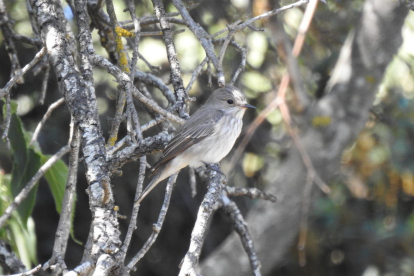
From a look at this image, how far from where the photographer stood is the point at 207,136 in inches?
155

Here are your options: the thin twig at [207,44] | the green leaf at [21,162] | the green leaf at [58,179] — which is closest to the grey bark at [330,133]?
the green leaf at [58,179]

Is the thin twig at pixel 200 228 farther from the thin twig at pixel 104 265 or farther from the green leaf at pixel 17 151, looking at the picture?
the green leaf at pixel 17 151

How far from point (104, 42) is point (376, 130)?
3.30m

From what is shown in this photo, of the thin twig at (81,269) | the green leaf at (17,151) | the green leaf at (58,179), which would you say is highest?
the green leaf at (17,151)

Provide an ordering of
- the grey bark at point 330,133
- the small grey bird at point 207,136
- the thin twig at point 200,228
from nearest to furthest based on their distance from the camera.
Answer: the thin twig at point 200,228 < the small grey bird at point 207,136 < the grey bark at point 330,133

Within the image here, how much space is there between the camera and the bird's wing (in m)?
3.47

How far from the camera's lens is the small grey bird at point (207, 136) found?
11.8 feet

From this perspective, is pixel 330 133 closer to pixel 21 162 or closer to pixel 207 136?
pixel 207 136

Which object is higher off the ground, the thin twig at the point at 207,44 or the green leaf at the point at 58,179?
the thin twig at the point at 207,44

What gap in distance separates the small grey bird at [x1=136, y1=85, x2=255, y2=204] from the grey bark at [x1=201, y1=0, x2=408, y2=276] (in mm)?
1633

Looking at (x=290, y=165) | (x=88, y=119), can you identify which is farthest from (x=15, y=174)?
Answer: (x=290, y=165)

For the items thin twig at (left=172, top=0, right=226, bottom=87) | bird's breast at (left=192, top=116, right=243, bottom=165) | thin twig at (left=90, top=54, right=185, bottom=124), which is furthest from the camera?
bird's breast at (left=192, top=116, right=243, bottom=165)

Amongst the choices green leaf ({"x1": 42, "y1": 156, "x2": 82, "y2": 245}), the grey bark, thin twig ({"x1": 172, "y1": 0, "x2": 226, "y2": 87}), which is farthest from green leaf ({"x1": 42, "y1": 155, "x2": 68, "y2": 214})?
the grey bark

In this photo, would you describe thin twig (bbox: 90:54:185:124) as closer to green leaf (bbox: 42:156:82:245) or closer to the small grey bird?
green leaf (bbox: 42:156:82:245)
